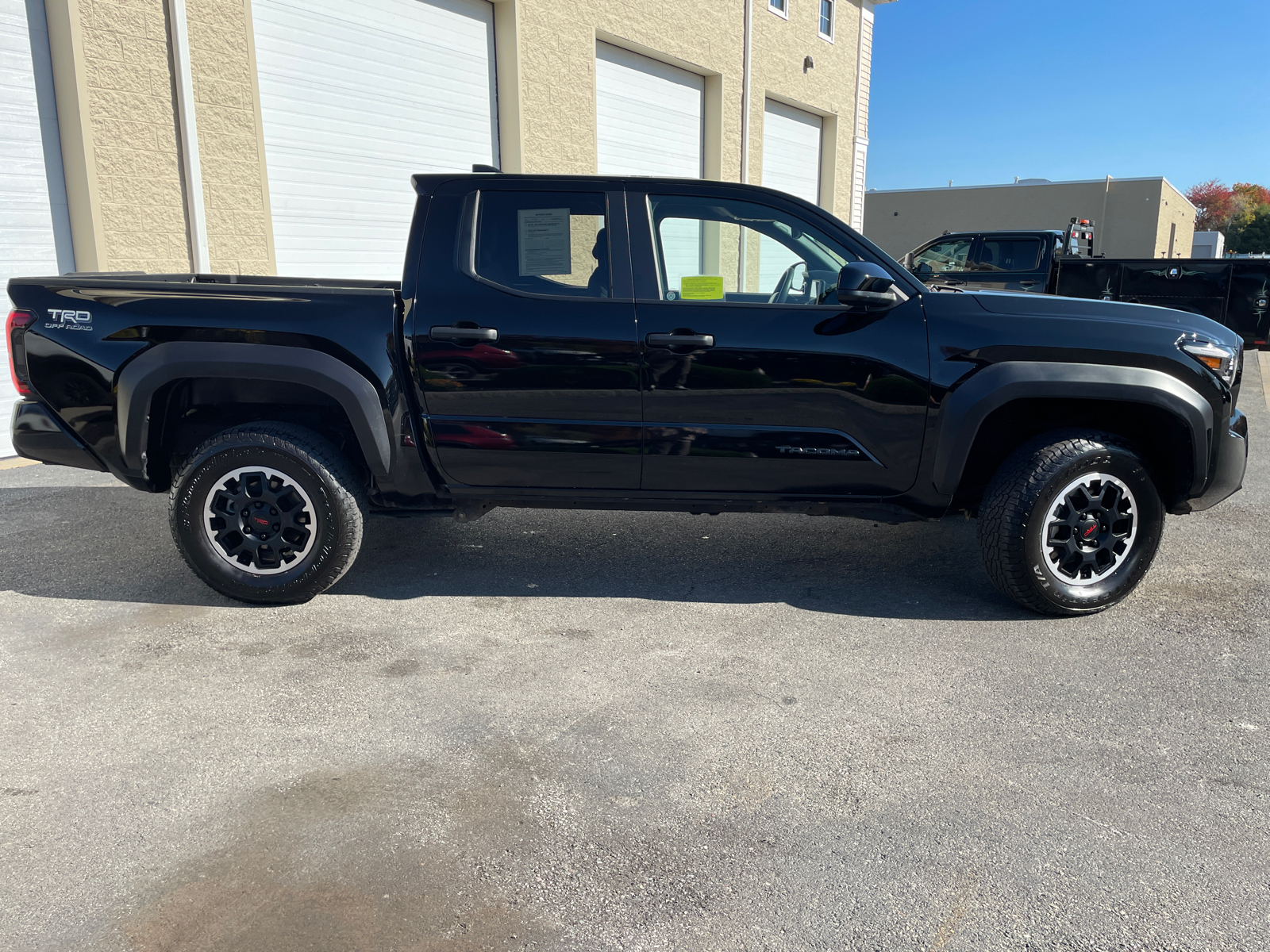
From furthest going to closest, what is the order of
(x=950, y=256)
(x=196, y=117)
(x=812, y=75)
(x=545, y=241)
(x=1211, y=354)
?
(x=812, y=75)
(x=950, y=256)
(x=196, y=117)
(x=545, y=241)
(x=1211, y=354)

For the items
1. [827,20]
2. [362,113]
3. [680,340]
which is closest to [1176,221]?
[827,20]

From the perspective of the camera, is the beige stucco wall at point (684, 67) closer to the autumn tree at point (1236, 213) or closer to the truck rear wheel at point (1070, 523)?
the truck rear wheel at point (1070, 523)

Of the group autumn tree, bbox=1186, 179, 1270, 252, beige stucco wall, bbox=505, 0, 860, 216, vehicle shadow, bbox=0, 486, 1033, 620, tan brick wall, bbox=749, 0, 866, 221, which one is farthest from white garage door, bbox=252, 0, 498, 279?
autumn tree, bbox=1186, 179, 1270, 252

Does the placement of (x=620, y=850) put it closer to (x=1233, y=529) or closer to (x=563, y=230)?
(x=563, y=230)

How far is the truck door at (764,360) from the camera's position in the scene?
3.89m

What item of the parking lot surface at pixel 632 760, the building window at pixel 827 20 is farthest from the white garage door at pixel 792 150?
the parking lot surface at pixel 632 760

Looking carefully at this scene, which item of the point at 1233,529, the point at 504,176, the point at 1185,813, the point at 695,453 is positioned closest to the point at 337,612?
the point at 695,453

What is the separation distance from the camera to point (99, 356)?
13.1ft

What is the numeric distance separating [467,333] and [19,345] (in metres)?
1.98

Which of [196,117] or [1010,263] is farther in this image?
[1010,263]

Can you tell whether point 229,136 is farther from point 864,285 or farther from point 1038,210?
point 1038,210

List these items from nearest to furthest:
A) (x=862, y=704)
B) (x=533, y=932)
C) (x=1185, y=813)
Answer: (x=533, y=932) → (x=1185, y=813) → (x=862, y=704)

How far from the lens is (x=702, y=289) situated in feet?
13.2

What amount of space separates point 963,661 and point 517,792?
1884mm
